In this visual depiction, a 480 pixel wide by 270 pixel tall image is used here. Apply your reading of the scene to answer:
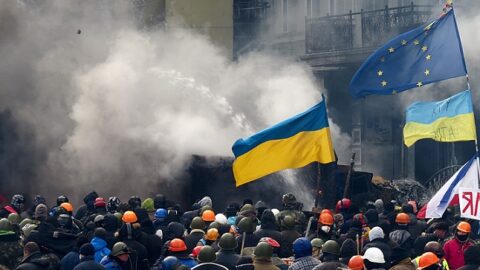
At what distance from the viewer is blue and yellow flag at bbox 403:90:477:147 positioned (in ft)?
47.9

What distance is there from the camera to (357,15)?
98.7 feet

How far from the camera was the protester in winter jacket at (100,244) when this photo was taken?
12852 millimetres

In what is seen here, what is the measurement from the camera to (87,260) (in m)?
11.3

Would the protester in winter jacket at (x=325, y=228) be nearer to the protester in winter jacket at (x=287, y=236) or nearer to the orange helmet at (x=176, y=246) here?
the protester in winter jacket at (x=287, y=236)

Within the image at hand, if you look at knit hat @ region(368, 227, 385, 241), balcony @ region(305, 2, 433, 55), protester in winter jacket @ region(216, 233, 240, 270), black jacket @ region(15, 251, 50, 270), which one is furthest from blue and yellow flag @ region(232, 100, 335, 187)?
balcony @ region(305, 2, 433, 55)

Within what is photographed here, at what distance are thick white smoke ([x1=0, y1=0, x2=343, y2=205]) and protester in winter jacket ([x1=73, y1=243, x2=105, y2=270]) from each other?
11.1m

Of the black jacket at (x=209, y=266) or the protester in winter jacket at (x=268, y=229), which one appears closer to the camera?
the black jacket at (x=209, y=266)

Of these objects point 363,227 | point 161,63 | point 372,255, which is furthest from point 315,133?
point 161,63

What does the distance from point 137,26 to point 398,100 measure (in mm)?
7206

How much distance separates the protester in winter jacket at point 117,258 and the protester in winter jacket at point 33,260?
689 mm

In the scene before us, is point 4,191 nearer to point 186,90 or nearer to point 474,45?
point 186,90

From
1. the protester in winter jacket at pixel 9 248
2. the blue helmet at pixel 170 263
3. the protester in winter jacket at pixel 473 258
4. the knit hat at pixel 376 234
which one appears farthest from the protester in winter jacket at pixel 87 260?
the protester in winter jacket at pixel 473 258

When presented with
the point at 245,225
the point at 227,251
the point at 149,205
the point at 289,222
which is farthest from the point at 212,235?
the point at 149,205

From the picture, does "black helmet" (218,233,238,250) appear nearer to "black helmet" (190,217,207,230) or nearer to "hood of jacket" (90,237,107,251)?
"hood of jacket" (90,237,107,251)
